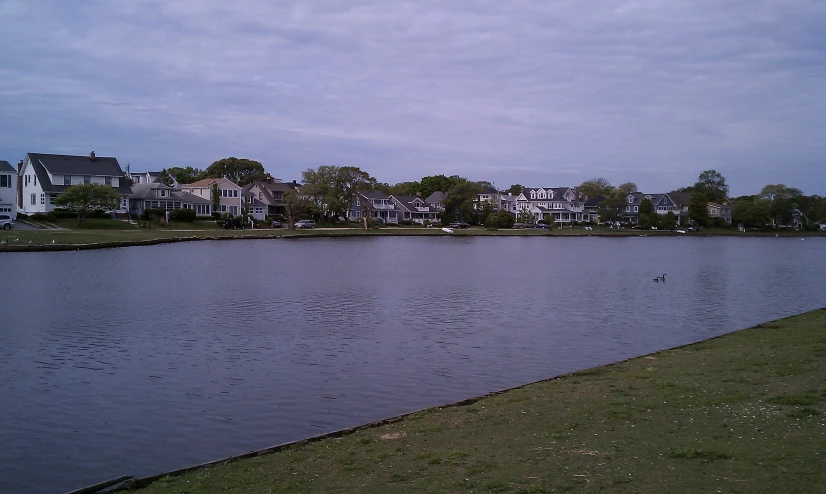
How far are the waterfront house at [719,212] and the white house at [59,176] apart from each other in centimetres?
11500

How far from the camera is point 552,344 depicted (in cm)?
2062

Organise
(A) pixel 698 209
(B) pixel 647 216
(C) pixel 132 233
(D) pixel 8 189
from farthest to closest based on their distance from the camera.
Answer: (A) pixel 698 209 → (B) pixel 647 216 → (D) pixel 8 189 → (C) pixel 132 233

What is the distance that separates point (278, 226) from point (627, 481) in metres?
94.2

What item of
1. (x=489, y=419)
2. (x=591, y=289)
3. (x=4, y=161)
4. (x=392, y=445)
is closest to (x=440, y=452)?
(x=392, y=445)

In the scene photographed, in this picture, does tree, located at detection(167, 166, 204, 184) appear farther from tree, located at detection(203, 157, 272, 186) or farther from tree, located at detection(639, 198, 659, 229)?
tree, located at detection(639, 198, 659, 229)

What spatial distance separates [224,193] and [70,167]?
84.9 feet

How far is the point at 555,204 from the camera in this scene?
146 m

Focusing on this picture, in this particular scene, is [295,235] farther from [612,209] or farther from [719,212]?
[719,212]

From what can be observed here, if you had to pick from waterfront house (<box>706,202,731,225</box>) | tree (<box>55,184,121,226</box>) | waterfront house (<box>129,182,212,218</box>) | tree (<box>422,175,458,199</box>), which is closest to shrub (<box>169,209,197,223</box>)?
waterfront house (<box>129,182,212,218</box>)

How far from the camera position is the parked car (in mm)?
87725

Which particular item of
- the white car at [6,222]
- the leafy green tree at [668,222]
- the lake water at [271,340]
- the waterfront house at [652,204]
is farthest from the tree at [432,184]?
the lake water at [271,340]

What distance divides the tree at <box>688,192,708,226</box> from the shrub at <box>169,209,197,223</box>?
97.0 metres

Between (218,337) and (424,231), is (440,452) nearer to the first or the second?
(218,337)

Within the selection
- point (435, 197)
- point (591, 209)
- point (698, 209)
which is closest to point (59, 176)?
point (435, 197)
